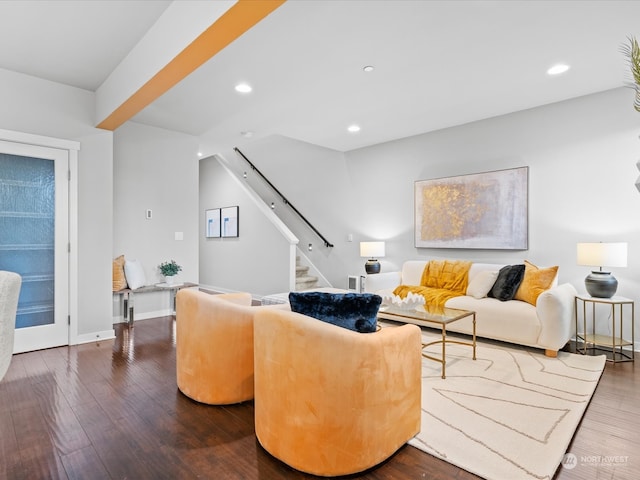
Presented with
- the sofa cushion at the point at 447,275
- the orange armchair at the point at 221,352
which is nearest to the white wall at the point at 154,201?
the orange armchair at the point at 221,352

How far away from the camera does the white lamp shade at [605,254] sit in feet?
Answer: 10.7

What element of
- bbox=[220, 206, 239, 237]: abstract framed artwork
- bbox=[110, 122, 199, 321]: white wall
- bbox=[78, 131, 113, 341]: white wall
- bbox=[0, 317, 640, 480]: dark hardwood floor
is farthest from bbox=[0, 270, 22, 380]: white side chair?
bbox=[220, 206, 239, 237]: abstract framed artwork

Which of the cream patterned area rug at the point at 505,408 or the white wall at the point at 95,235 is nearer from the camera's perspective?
the cream patterned area rug at the point at 505,408

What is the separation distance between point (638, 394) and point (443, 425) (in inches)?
64.7

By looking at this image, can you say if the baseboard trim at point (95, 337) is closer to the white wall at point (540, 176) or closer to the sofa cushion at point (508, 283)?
the white wall at point (540, 176)

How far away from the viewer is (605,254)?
330 centimetres

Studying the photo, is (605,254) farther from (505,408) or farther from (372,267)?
(372,267)

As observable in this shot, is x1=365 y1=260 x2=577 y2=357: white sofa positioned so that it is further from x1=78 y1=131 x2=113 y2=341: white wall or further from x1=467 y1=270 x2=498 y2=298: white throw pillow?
x1=78 y1=131 x2=113 y2=341: white wall

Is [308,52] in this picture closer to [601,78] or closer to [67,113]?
[67,113]

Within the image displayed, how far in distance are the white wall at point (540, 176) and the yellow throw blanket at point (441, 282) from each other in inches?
16.0

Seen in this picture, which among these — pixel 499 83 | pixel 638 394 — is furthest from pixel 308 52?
pixel 638 394

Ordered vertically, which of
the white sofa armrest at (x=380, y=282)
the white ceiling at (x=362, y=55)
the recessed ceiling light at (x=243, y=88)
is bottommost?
the white sofa armrest at (x=380, y=282)

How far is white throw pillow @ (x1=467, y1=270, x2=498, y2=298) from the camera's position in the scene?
4.01 metres

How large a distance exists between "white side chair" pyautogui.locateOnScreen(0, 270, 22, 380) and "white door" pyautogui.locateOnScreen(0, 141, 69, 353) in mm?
2468
